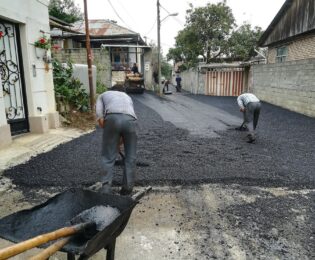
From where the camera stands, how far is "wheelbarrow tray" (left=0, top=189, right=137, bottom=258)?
1806 mm

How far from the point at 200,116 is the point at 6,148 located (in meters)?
6.89

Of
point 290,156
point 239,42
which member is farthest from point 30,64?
point 239,42

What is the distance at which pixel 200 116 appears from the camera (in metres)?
10.6

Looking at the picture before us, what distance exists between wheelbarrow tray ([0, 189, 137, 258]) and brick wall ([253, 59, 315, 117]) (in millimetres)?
10071

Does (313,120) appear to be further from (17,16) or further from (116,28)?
(116,28)

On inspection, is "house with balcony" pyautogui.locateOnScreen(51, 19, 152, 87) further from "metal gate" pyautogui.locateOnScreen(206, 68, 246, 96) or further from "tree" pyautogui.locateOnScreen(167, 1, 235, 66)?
"metal gate" pyautogui.locateOnScreen(206, 68, 246, 96)

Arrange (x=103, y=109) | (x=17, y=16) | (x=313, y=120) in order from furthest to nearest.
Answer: (x=313, y=120) → (x=17, y=16) → (x=103, y=109)

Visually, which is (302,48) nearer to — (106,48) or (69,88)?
(69,88)

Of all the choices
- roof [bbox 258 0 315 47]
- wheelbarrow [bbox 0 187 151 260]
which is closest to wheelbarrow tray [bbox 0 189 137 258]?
wheelbarrow [bbox 0 187 151 260]

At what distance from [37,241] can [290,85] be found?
1249cm

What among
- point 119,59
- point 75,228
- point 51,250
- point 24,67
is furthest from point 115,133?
point 119,59

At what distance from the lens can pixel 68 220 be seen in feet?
7.30

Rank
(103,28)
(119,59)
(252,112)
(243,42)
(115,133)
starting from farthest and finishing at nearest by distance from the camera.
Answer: (243,42) → (119,59) → (103,28) → (252,112) → (115,133)

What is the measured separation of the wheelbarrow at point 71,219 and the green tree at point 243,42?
22.5 m
